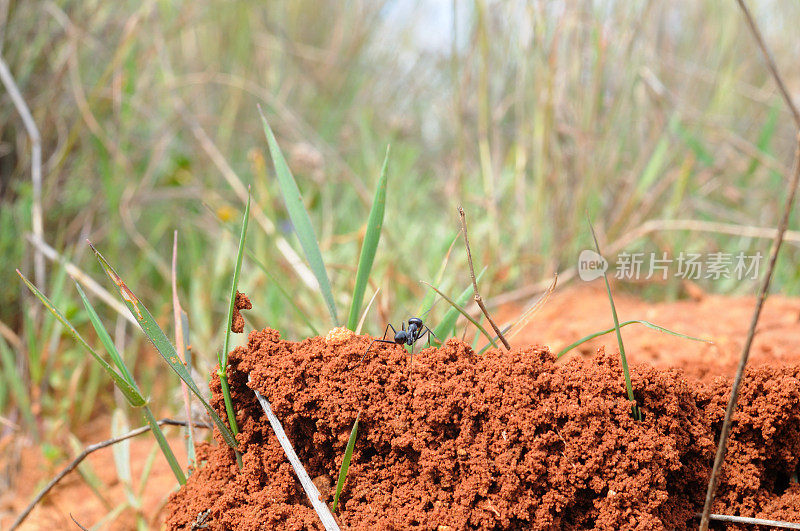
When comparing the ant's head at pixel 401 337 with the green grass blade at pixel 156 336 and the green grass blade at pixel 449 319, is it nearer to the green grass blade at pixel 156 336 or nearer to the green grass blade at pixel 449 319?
the green grass blade at pixel 449 319

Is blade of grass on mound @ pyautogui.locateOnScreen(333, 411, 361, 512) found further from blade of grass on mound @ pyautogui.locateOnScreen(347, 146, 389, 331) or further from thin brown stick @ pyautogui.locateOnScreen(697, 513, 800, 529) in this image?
thin brown stick @ pyautogui.locateOnScreen(697, 513, 800, 529)

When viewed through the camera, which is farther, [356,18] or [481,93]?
[356,18]

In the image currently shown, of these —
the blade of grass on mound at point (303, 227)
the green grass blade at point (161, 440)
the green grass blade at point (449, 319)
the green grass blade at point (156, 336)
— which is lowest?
the green grass blade at point (161, 440)

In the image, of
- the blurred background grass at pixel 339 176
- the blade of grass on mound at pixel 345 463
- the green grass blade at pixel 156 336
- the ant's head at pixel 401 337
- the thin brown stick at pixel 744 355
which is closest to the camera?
the thin brown stick at pixel 744 355

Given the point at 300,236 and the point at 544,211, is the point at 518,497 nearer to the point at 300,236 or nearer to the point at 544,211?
the point at 300,236

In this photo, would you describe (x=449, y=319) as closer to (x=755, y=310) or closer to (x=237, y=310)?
(x=237, y=310)

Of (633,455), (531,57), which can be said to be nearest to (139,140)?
(531,57)

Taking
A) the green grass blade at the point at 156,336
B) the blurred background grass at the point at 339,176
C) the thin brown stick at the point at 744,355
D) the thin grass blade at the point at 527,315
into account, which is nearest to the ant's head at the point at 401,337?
the thin grass blade at the point at 527,315
